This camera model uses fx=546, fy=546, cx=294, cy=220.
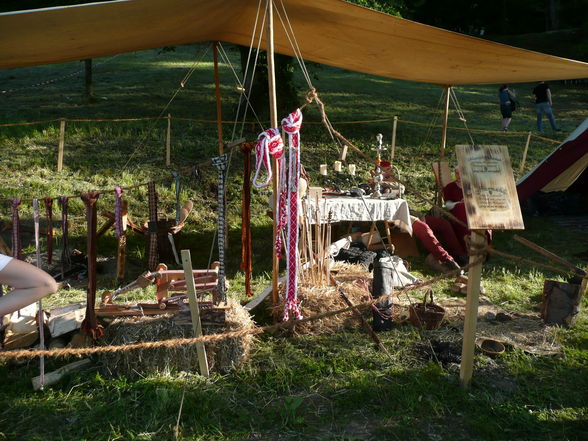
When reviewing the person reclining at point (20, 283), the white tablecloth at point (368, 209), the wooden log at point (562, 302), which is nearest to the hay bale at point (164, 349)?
the person reclining at point (20, 283)

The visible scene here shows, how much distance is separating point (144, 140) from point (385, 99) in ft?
27.5

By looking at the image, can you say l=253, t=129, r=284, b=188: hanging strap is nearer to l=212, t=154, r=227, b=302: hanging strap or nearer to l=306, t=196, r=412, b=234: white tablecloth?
l=212, t=154, r=227, b=302: hanging strap

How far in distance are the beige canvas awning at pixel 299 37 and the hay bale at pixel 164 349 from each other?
2.24 meters

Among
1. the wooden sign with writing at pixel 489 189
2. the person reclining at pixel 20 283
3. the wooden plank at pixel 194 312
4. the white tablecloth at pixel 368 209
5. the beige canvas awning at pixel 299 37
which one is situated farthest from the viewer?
the white tablecloth at pixel 368 209

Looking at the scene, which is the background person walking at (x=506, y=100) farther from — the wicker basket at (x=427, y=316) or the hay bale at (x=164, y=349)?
the hay bale at (x=164, y=349)

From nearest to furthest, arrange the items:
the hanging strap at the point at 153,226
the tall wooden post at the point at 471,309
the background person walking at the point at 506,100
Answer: the tall wooden post at the point at 471,309 < the hanging strap at the point at 153,226 < the background person walking at the point at 506,100

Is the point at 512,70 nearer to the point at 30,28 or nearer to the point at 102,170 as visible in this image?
the point at 30,28

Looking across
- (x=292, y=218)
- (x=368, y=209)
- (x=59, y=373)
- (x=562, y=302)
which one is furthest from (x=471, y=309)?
(x=59, y=373)

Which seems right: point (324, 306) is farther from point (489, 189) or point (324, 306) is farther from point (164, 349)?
point (489, 189)

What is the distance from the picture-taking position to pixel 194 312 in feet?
11.9

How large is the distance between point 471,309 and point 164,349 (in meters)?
2.06

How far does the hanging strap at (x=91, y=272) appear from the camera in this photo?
368 cm

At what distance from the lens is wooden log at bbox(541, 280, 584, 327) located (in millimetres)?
4500

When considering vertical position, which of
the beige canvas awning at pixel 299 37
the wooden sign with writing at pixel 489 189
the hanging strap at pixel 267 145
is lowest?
the wooden sign with writing at pixel 489 189
